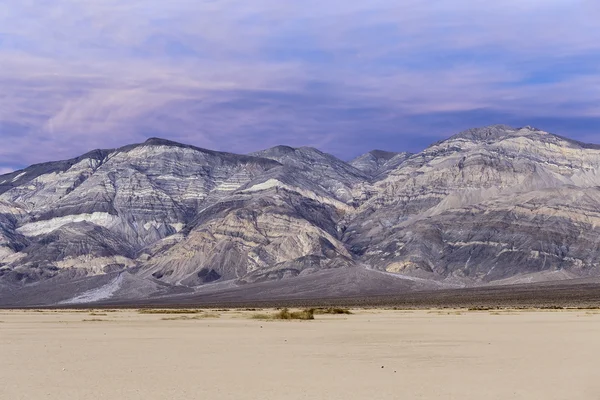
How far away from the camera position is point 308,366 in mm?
26641

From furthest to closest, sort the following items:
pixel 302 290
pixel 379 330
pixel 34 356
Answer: pixel 302 290
pixel 379 330
pixel 34 356

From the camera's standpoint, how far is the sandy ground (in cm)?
2052

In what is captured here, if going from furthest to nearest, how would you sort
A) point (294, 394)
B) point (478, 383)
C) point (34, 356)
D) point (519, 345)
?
point (519, 345), point (34, 356), point (478, 383), point (294, 394)

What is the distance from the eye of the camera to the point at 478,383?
21.9 m

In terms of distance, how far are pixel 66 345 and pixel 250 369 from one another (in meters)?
13.6

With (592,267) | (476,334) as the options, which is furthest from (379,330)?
(592,267)

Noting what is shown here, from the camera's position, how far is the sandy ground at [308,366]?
20.5m

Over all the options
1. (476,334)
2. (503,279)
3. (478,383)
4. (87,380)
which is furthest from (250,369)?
(503,279)

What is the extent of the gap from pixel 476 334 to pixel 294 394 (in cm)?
2301

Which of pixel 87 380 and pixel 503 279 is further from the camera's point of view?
pixel 503 279

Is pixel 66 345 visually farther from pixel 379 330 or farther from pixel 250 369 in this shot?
pixel 379 330

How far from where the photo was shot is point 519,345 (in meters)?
33.9

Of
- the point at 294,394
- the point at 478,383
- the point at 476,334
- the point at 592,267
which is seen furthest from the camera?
the point at 592,267

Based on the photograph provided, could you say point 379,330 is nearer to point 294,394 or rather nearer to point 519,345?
point 519,345
